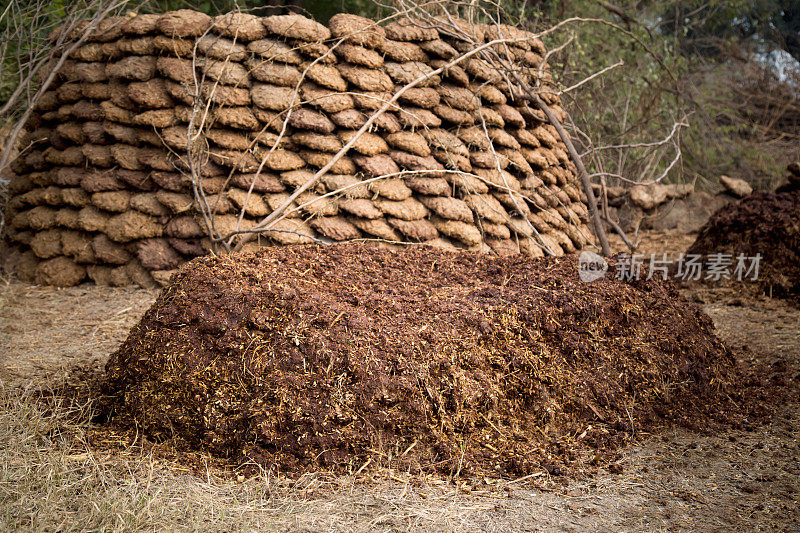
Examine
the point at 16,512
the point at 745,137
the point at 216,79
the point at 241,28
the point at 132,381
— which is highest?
the point at 745,137

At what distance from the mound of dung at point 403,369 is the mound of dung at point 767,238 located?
232 cm

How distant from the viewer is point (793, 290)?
191 inches

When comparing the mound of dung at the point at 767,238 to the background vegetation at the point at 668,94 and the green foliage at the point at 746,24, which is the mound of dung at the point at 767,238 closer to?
the background vegetation at the point at 668,94

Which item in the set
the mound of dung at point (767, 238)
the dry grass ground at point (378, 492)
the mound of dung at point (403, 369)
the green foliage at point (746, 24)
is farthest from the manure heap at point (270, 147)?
the green foliage at point (746, 24)

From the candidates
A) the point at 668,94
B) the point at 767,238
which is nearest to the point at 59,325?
the point at 767,238

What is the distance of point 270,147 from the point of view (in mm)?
4129

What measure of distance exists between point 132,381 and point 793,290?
454cm

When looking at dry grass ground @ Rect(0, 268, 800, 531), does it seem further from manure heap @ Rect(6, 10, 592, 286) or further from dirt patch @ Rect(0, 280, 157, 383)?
manure heap @ Rect(6, 10, 592, 286)

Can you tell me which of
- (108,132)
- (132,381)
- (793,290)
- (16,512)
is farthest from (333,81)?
(793,290)

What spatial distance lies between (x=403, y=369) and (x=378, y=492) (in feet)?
1.45

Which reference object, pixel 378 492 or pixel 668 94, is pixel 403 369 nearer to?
pixel 378 492

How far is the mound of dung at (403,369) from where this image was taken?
2266mm

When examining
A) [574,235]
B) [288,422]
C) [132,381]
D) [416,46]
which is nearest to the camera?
[288,422]

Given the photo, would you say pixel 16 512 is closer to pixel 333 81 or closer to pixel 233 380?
pixel 233 380
